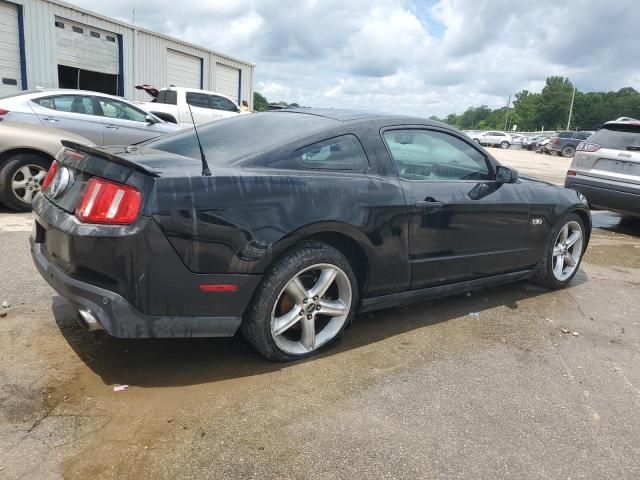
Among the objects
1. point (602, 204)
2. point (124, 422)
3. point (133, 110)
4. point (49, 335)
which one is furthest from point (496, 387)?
point (133, 110)

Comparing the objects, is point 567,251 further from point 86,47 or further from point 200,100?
point 86,47

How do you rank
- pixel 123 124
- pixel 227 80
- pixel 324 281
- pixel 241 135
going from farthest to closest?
pixel 227 80
pixel 123 124
pixel 241 135
pixel 324 281

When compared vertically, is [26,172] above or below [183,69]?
below

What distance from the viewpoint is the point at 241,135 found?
11.2ft

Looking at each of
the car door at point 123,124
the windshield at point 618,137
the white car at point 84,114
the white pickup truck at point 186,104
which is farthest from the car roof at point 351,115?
the white pickup truck at point 186,104

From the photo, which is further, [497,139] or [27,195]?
[497,139]

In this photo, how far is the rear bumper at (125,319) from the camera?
2566 millimetres

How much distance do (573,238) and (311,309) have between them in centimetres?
309

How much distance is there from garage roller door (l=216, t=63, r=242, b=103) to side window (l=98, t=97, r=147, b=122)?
659 inches

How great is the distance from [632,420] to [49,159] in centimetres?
654

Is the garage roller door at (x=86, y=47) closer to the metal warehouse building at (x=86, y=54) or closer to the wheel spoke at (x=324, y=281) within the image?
the metal warehouse building at (x=86, y=54)

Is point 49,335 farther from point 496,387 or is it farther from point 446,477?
point 496,387

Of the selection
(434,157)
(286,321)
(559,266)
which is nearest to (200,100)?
(559,266)

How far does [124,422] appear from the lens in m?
2.47
